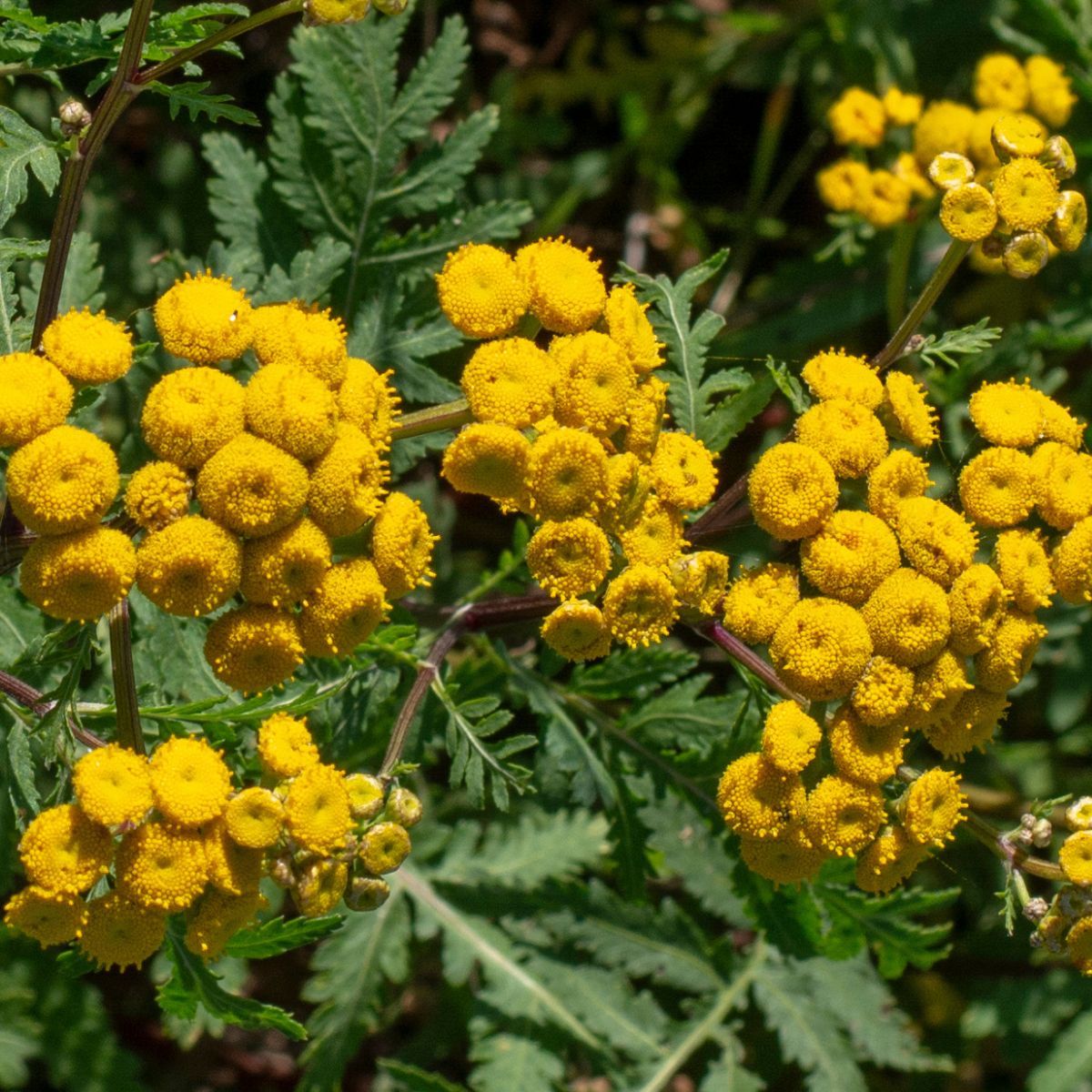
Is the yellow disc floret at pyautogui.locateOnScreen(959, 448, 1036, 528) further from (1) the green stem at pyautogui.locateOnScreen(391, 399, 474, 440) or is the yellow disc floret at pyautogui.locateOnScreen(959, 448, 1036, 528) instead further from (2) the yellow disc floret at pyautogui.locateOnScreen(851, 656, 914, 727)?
(1) the green stem at pyautogui.locateOnScreen(391, 399, 474, 440)

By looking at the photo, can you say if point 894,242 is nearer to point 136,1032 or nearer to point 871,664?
point 871,664

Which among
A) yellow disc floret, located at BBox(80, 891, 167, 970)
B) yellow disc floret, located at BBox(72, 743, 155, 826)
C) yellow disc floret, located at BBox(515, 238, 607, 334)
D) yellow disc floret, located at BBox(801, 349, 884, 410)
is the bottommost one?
yellow disc floret, located at BBox(80, 891, 167, 970)

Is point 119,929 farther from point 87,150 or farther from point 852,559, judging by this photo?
point 852,559

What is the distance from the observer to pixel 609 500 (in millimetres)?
3164

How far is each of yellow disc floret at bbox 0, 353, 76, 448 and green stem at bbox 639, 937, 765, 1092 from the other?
291 centimetres

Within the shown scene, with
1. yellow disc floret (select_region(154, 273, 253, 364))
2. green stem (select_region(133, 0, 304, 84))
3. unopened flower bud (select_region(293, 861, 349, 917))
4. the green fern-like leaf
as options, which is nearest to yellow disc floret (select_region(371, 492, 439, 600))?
yellow disc floret (select_region(154, 273, 253, 364))

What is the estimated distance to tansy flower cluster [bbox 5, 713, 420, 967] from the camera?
110 inches

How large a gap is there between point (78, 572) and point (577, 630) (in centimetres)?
104

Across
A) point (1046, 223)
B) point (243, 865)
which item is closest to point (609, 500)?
point (243, 865)

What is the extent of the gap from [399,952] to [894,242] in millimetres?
3025

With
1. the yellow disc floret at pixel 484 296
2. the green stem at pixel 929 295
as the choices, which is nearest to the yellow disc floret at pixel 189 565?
the yellow disc floret at pixel 484 296

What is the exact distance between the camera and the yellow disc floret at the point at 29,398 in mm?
2744

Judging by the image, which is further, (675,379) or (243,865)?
(675,379)

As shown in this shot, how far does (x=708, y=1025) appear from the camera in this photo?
15.3ft
